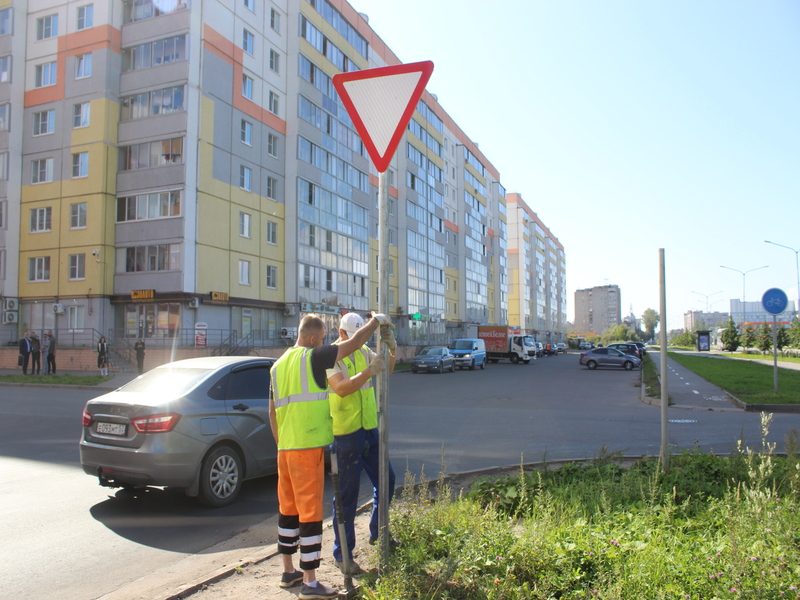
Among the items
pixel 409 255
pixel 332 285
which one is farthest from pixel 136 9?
pixel 409 255

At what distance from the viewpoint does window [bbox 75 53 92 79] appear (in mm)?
32969

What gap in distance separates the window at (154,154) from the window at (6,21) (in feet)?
35.2

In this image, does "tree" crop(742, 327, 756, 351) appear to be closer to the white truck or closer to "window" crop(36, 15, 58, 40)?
the white truck

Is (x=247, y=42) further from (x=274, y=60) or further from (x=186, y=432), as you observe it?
(x=186, y=432)

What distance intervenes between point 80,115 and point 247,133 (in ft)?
28.8

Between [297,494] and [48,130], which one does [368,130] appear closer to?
[297,494]

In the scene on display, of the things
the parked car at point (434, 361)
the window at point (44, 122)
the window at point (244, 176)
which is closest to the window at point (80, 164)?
the window at point (44, 122)

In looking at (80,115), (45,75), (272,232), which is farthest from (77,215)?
(272,232)

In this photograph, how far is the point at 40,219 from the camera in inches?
1340

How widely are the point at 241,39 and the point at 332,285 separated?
52.5ft

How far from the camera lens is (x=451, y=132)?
7056cm

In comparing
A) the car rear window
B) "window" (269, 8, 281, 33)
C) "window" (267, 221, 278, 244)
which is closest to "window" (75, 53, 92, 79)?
"window" (269, 8, 281, 33)

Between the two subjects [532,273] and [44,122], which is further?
[532,273]

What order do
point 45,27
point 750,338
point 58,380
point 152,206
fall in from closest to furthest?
point 58,380 < point 152,206 < point 45,27 < point 750,338
